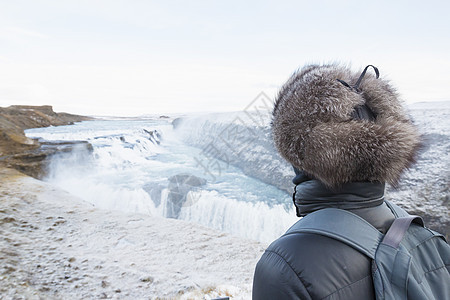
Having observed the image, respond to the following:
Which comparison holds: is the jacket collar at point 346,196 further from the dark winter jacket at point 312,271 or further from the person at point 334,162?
the dark winter jacket at point 312,271

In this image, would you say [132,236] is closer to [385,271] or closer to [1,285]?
[1,285]

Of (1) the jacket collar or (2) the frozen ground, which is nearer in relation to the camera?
(1) the jacket collar

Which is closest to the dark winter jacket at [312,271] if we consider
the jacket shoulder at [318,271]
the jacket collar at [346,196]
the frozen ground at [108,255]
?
the jacket shoulder at [318,271]

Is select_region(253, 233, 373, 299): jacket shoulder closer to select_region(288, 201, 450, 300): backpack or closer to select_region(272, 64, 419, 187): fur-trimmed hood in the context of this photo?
select_region(288, 201, 450, 300): backpack

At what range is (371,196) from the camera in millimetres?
1004

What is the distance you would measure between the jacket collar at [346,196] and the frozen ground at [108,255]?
220 centimetres

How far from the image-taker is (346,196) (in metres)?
0.99

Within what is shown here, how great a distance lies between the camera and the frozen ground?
2861 millimetres

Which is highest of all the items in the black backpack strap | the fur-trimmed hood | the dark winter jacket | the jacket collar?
the fur-trimmed hood

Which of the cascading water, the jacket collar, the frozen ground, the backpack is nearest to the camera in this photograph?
the backpack

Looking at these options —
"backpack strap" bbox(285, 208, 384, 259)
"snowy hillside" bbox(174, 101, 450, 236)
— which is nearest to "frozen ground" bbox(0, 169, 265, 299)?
"snowy hillside" bbox(174, 101, 450, 236)

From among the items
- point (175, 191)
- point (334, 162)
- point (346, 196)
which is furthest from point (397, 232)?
point (175, 191)

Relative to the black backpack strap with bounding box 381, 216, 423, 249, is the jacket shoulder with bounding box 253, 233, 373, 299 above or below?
below

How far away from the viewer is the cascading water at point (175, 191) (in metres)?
7.75
